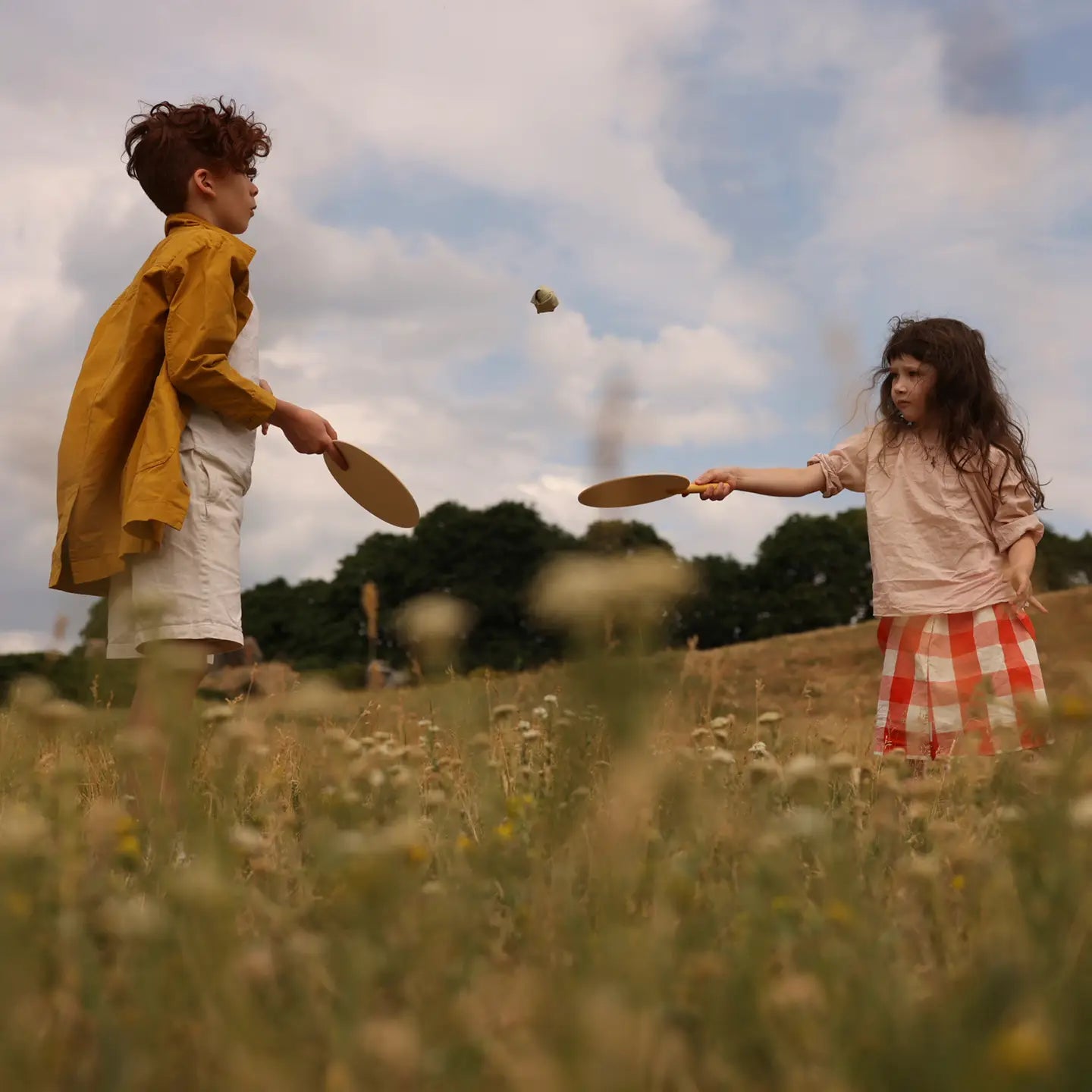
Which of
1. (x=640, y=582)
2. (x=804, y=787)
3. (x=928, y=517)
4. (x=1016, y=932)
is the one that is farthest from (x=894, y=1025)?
(x=928, y=517)

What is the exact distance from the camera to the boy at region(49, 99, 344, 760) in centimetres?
392

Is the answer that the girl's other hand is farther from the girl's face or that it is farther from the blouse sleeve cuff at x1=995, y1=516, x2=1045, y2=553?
the girl's face

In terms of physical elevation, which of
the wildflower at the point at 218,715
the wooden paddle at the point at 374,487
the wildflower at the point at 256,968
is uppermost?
the wooden paddle at the point at 374,487

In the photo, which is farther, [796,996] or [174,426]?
[174,426]

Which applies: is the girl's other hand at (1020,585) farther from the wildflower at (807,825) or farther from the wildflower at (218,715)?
the wildflower at (218,715)

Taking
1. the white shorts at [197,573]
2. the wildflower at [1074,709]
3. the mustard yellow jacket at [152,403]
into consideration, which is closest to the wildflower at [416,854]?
the wildflower at [1074,709]

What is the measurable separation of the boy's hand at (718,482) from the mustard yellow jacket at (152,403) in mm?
1932

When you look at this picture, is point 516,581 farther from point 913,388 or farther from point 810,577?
point 913,388

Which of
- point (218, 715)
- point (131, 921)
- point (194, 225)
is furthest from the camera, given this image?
point (194, 225)

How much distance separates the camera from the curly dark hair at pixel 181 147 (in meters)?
4.39

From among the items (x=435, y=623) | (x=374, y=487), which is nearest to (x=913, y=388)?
(x=374, y=487)

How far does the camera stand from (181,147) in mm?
4387

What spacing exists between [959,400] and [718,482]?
108 cm

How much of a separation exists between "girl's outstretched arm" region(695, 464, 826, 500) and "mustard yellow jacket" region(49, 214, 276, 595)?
6.48ft
